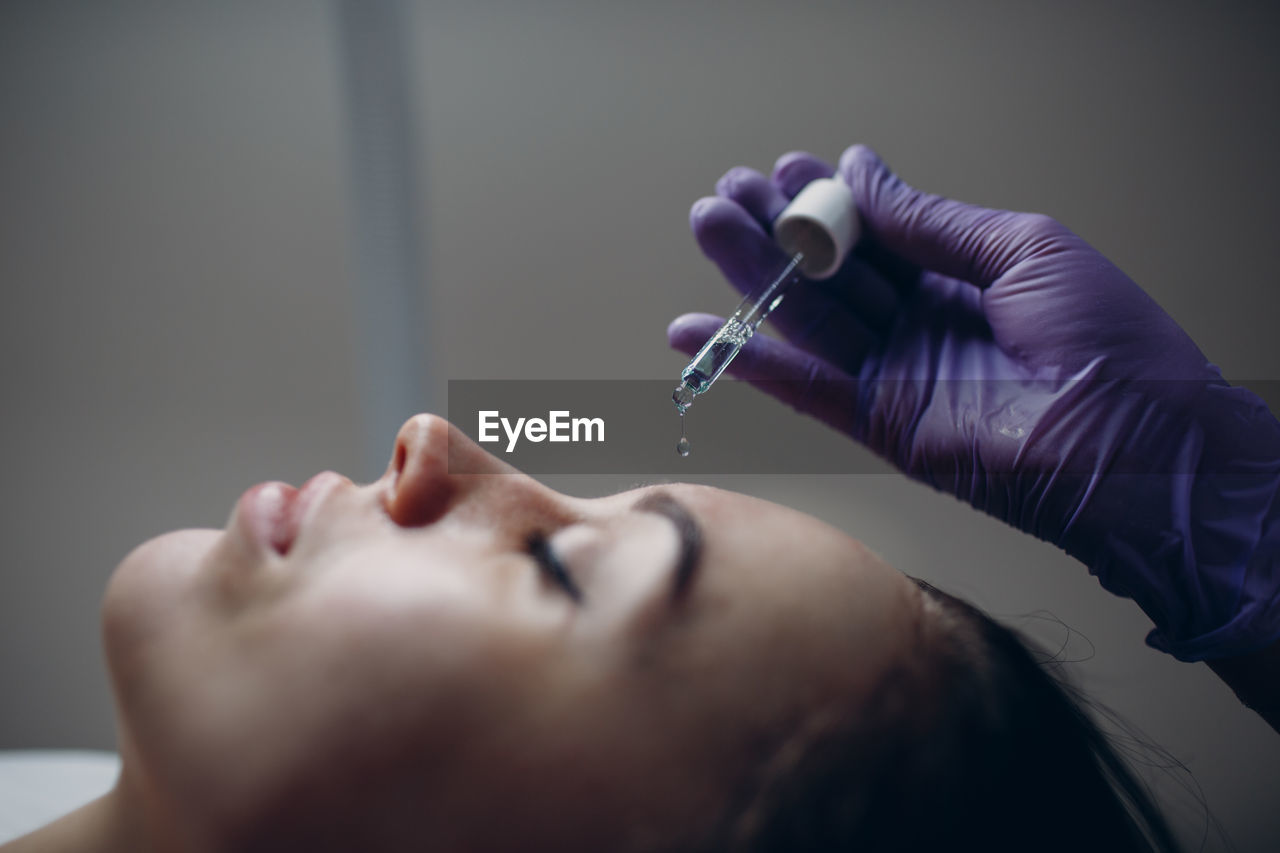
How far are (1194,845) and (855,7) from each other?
143cm

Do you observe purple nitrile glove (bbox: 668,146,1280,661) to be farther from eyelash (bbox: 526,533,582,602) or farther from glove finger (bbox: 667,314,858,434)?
eyelash (bbox: 526,533,582,602)

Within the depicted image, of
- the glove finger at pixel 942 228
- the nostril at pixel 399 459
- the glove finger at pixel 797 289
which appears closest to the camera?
Result: the nostril at pixel 399 459

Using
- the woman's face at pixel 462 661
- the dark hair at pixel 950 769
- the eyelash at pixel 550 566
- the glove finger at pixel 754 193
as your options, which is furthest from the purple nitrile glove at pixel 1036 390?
the eyelash at pixel 550 566

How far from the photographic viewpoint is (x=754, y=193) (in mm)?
1037

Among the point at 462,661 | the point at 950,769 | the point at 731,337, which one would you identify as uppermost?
the point at 731,337

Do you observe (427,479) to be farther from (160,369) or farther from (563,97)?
(160,369)

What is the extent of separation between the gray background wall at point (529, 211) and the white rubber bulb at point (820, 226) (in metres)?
0.27

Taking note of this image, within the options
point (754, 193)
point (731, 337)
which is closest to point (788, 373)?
point (731, 337)

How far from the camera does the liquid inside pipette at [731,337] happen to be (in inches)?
33.9

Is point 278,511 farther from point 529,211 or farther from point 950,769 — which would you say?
point 529,211

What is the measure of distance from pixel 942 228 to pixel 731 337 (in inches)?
11.9

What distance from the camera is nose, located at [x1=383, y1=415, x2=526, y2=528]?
598 millimetres

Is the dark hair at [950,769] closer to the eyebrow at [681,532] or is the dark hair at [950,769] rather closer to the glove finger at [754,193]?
the eyebrow at [681,532]

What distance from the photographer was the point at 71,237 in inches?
51.4
